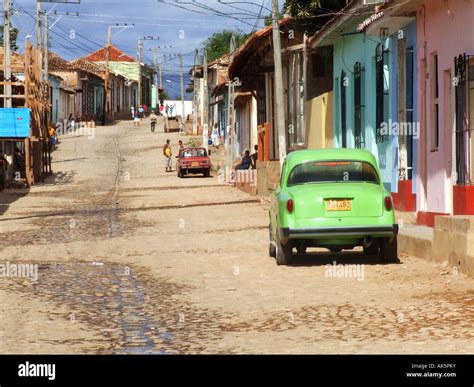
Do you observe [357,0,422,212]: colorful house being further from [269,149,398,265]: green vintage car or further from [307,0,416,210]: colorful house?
[269,149,398,265]: green vintage car

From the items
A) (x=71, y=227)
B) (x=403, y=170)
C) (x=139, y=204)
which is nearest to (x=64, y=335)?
(x=403, y=170)

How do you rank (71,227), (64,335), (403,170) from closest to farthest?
1. (64,335)
2. (403,170)
3. (71,227)

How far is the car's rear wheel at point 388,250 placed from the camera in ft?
54.7

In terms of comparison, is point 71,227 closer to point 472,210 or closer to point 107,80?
point 472,210

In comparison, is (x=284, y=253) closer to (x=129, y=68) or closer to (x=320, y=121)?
(x=320, y=121)

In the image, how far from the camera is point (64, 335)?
10758 millimetres

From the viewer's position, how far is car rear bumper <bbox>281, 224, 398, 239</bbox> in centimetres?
1603

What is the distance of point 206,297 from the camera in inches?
537

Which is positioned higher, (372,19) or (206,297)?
(372,19)

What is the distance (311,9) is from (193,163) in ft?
67.4

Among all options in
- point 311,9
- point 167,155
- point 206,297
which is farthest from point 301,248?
point 167,155

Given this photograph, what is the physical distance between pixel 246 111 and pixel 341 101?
29371 millimetres

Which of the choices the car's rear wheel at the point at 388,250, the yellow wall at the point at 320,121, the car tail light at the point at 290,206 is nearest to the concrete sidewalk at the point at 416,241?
the car's rear wheel at the point at 388,250

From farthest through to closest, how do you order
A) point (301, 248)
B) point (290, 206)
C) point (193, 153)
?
point (193, 153), point (301, 248), point (290, 206)
